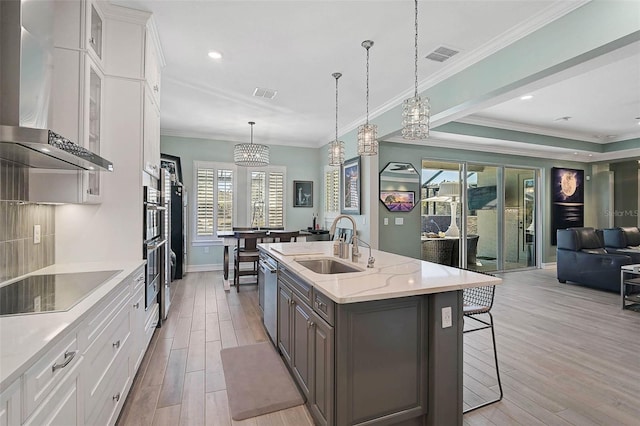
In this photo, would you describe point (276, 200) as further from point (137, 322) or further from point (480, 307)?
point (480, 307)

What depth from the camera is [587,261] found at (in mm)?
5352

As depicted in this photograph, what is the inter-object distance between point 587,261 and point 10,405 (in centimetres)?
707

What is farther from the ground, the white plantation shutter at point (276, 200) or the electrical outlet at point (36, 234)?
the white plantation shutter at point (276, 200)

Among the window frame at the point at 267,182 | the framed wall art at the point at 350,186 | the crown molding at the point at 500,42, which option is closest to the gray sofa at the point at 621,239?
the framed wall art at the point at 350,186

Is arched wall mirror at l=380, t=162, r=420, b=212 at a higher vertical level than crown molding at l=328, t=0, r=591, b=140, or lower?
lower

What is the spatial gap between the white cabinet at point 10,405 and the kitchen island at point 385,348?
117 cm

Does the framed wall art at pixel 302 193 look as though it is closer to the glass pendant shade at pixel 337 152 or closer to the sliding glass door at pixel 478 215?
the sliding glass door at pixel 478 215

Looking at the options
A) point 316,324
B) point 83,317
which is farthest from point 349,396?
point 83,317

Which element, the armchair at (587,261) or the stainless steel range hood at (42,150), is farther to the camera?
the armchair at (587,261)

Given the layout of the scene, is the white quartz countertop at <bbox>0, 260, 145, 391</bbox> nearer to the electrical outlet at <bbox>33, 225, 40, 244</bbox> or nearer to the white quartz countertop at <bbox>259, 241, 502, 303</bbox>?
Result: the electrical outlet at <bbox>33, 225, 40, 244</bbox>

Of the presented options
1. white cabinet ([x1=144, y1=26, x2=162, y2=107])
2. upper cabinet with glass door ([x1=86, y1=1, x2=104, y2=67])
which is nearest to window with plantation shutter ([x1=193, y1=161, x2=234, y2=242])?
white cabinet ([x1=144, y1=26, x2=162, y2=107])

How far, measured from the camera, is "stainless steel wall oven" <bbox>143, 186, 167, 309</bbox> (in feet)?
9.15

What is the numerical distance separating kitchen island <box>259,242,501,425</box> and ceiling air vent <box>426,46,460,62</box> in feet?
7.52

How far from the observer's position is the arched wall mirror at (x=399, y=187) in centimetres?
567
